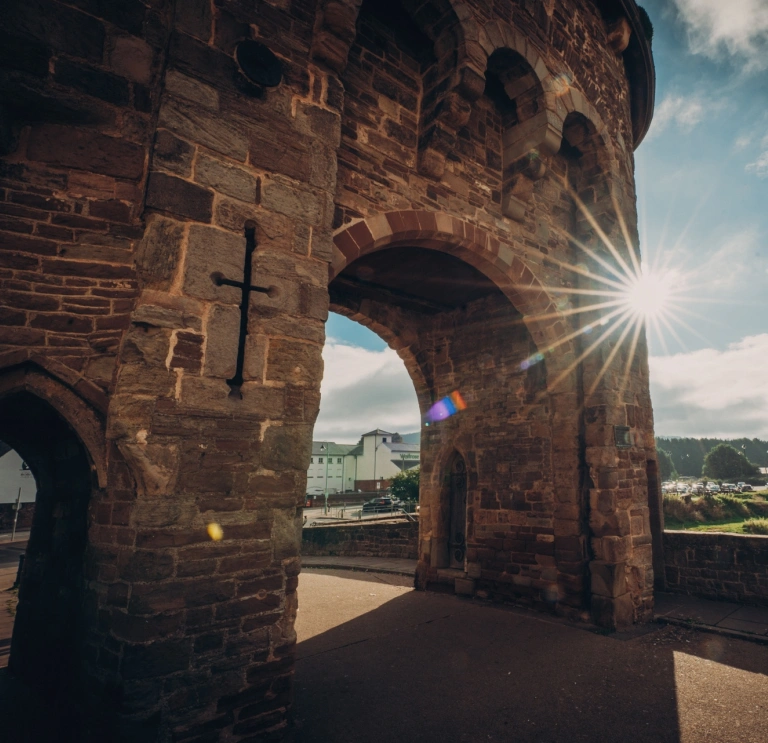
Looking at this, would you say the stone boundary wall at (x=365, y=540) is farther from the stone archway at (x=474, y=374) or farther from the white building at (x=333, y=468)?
the white building at (x=333, y=468)

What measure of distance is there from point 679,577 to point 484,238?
6.15 m

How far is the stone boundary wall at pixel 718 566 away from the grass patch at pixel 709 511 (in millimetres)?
14983

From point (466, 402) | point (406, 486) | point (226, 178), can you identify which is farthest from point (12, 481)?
point (226, 178)

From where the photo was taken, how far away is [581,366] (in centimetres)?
665

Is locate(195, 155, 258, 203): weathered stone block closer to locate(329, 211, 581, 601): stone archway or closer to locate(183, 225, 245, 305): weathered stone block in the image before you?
locate(183, 225, 245, 305): weathered stone block

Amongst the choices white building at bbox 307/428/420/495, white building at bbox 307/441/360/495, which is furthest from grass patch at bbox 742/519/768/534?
white building at bbox 307/441/360/495

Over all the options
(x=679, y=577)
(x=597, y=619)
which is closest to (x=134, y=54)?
(x=597, y=619)

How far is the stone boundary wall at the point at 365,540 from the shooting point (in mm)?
11398

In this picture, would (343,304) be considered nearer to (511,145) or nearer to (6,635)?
(511,145)

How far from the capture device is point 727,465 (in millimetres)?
51125

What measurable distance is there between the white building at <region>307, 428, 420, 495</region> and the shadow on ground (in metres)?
49.0

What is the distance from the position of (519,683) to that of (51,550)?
13.7ft

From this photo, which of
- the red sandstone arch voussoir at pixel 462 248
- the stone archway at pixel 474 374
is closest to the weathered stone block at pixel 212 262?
the red sandstone arch voussoir at pixel 462 248

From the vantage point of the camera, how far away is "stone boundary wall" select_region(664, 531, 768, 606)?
21.6 feet
